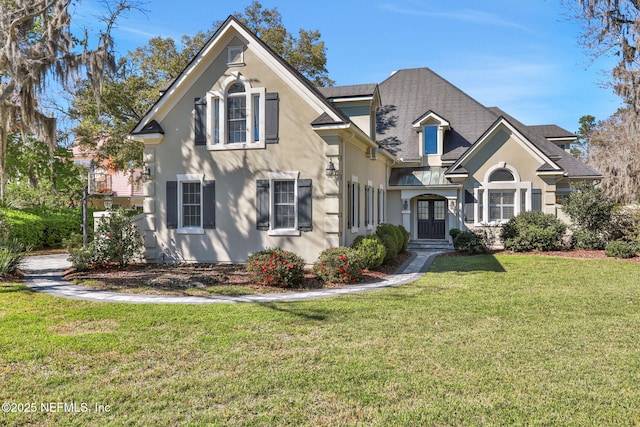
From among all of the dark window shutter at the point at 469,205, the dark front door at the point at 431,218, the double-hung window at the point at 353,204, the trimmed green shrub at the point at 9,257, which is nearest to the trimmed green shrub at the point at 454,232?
the dark window shutter at the point at 469,205

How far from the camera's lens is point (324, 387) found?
4.39 meters

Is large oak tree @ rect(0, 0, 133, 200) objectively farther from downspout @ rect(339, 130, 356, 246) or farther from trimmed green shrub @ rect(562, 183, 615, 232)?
trimmed green shrub @ rect(562, 183, 615, 232)

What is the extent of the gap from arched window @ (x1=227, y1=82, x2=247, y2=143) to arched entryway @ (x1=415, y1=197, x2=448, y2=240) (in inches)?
430

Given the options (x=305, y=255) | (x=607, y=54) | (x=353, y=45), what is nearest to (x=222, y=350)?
(x=305, y=255)

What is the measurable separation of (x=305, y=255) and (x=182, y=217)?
4217 mm

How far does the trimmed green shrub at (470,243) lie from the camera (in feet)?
55.9

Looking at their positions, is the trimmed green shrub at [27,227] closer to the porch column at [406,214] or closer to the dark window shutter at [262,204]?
the dark window shutter at [262,204]

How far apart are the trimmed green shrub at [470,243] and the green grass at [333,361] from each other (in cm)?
814

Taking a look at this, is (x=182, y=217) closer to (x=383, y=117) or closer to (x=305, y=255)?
(x=305, y=255)

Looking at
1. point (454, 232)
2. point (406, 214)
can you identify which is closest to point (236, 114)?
point (406, 214)

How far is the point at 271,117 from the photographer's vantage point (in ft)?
42.1

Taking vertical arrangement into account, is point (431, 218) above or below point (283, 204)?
below

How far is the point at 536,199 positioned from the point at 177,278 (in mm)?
14982

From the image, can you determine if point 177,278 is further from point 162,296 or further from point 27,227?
point 27,227
